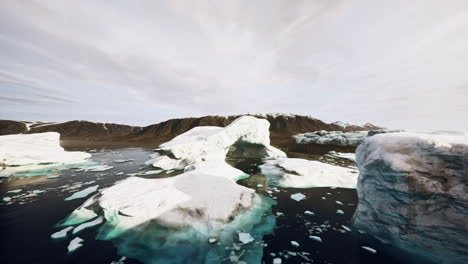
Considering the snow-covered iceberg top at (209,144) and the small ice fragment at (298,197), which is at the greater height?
the snow-covered iceberg top at (209,144)

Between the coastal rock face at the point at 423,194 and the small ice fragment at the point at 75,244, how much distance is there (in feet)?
31.7

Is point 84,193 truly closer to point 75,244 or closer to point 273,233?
point 75,244

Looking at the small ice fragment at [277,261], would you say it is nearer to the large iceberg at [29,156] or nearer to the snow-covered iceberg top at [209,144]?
the snow-covered iceberg top at [209,144]

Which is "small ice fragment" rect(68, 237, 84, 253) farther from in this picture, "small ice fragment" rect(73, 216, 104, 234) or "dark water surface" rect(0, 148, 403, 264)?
"small ice fragment" rect(73, 216, 104, 234)

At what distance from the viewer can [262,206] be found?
7906mm

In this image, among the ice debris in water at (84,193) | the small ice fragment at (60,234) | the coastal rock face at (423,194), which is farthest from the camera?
the ice debris in water at (84,193)

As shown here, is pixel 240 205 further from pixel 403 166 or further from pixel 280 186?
pixel 403 166

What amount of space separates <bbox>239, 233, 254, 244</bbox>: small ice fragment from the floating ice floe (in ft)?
20.8

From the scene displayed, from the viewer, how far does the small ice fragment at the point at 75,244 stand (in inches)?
191

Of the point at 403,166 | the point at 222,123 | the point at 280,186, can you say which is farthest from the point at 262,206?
the point at 222,123

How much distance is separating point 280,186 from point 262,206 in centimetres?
372

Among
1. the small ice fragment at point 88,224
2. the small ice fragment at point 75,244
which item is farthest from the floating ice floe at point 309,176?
the small ice fragment at point 75,244

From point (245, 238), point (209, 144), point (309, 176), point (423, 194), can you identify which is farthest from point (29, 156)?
point (423, 194)

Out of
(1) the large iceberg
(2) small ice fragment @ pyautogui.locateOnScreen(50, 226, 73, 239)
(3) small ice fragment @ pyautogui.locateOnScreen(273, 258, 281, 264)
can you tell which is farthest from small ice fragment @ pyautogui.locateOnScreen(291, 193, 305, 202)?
(1) the large iceberg
